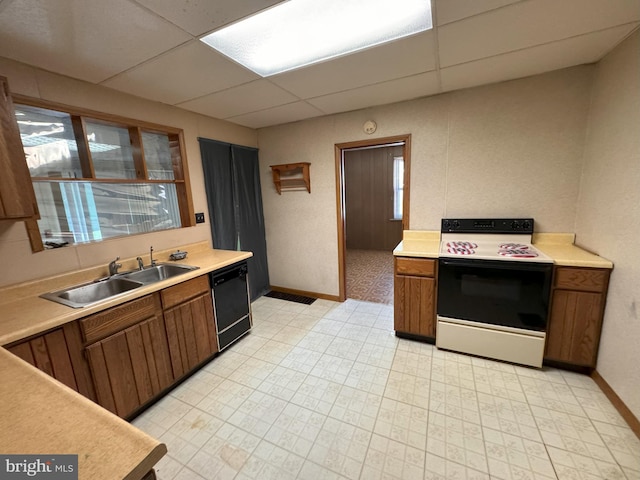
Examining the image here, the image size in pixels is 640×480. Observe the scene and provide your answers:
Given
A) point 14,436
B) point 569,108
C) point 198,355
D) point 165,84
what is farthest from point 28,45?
point 569,108

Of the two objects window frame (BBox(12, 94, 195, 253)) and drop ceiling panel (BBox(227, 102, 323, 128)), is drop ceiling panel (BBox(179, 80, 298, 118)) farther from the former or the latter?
window frame (BBox(12, 94, 195, 253))

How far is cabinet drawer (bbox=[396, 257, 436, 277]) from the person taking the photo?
2.30 metres

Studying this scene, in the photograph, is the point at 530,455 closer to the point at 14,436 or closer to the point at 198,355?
the point at 14,436

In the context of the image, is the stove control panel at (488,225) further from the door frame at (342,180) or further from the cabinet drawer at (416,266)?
the cabinet drawer at (416,266)

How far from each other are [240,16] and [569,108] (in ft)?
8.41

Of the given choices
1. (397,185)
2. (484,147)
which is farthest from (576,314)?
(397,185)

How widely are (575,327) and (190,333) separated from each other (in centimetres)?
290

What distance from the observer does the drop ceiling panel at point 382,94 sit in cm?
219

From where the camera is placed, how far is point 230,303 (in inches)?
97.0

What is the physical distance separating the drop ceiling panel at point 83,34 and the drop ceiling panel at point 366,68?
2.73 ft

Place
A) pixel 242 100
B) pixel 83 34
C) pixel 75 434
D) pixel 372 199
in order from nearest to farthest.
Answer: pixel 75 434 < pixel 83 34 < pixel 242 100 < pixel 372 199

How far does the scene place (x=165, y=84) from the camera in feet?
6.59

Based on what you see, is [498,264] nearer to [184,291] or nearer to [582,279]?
[582,279]

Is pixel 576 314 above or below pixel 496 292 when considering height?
below
